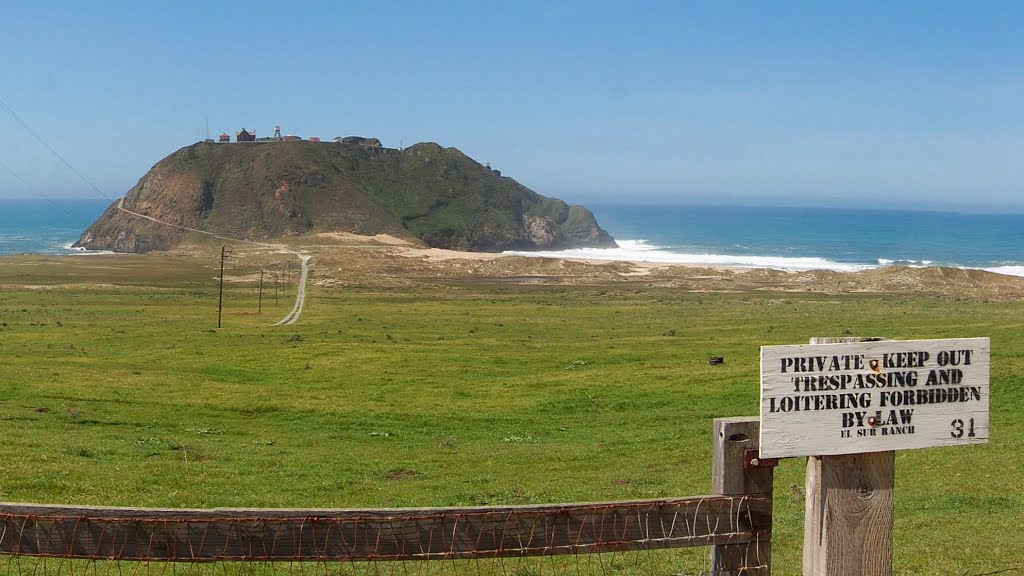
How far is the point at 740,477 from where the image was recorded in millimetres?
5602

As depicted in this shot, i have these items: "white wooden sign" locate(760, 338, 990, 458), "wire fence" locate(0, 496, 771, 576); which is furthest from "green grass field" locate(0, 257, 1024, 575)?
"white wooden sign" locate(760, 338, 990, 458)

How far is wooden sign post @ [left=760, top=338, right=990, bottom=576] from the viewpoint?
5254mm

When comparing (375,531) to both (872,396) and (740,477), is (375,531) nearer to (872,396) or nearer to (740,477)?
(740,477)

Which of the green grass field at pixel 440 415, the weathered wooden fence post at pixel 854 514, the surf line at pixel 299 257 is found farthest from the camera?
the surf line at pixel 299 257

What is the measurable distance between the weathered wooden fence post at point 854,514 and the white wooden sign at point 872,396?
143 millimetres

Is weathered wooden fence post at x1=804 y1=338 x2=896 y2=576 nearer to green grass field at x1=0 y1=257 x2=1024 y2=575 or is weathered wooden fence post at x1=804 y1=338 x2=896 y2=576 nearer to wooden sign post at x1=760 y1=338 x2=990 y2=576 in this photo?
wooden sign post at x1=760 y1=338 x2=990 y2=576

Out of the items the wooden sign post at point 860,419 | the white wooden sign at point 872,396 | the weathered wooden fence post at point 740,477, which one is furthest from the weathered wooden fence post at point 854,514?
the weathered wooden fence post at point 740,477

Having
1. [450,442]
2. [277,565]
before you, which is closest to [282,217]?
[450,442]

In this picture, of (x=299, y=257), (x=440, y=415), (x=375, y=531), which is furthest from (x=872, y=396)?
(x=299, y=257)

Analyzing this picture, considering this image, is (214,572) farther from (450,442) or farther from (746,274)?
(746,274)

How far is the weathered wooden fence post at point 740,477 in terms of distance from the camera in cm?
551

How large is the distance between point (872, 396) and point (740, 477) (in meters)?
0.93

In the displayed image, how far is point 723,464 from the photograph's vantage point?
5.60 meters

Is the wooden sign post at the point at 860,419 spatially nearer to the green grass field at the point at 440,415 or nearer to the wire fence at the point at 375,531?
the wire fence at the point at 375,531
